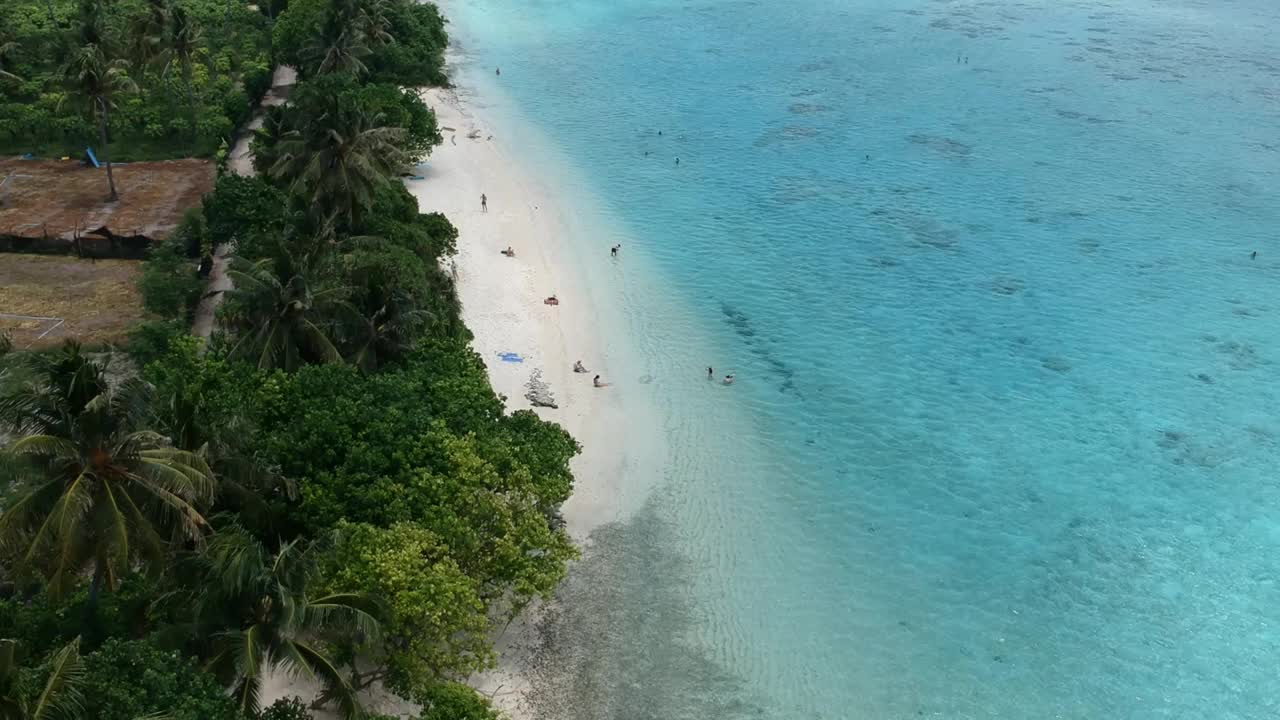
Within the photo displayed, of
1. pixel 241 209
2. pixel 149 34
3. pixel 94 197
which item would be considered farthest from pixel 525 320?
pixel 149 34

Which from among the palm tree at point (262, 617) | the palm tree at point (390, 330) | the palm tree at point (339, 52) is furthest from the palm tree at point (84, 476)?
the palm tree at point (339, 52)

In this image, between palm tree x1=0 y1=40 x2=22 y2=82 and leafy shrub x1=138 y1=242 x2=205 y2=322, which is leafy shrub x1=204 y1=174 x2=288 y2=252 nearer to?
leafy shrub x1=138 y1=242 x2=205 y2=322

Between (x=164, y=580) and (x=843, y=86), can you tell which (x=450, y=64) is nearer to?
(x=843, y=86)

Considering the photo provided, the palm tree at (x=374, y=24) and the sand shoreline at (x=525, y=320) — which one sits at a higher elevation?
the palm tree at (x=374, y=24)

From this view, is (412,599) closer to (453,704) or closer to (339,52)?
(453,704)

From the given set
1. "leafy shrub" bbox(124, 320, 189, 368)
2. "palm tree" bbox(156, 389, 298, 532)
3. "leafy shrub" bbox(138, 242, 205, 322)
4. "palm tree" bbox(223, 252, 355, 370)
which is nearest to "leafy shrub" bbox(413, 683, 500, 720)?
"palm tree" bbox(156, 389, 298, 532)

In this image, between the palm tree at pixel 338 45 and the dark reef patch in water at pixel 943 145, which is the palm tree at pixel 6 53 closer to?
the palm tree at pixel 338 45
